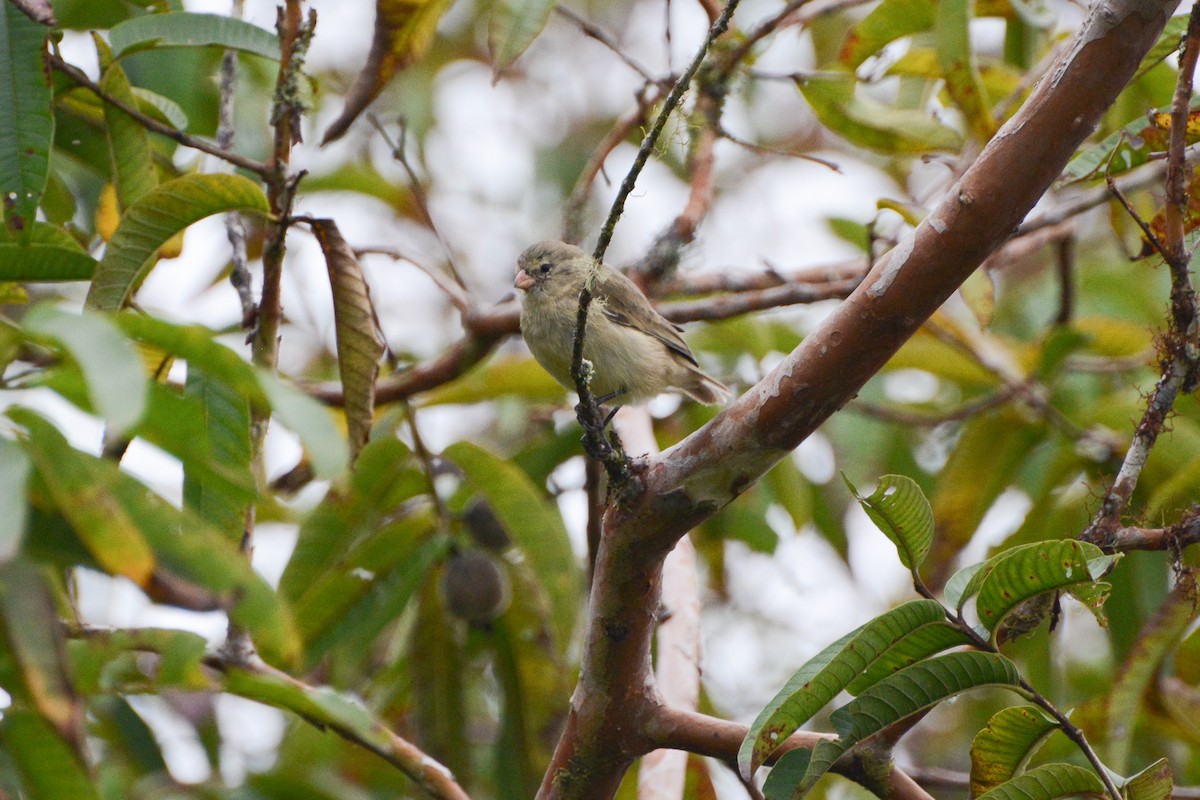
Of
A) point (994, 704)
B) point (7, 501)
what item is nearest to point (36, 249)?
point (7, 501)

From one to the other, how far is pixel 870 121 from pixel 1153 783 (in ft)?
7.12

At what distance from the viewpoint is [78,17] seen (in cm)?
277

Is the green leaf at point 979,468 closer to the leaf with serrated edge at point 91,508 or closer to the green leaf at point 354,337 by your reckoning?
the green leaf at point 354,337

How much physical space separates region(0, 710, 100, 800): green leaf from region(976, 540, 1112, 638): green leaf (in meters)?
1.35

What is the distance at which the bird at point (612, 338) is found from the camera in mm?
3723

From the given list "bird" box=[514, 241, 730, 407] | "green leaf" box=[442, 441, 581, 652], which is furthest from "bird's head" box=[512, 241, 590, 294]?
"green leaf" box=[442, 441, 581, 652]

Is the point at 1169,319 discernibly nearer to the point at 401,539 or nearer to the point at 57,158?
the point at 401,539

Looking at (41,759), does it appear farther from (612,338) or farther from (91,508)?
(612,338)

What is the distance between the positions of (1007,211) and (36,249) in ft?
5.74

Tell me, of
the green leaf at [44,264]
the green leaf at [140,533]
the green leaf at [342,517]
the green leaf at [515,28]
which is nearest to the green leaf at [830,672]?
the green leaf at [140,533]

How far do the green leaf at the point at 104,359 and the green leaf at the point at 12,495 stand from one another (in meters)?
0.10

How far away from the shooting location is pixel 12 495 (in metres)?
1.12

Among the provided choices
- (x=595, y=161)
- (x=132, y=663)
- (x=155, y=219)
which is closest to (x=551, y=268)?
(x=595, y=161)

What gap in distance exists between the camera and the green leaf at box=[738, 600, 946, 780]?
1843mm
